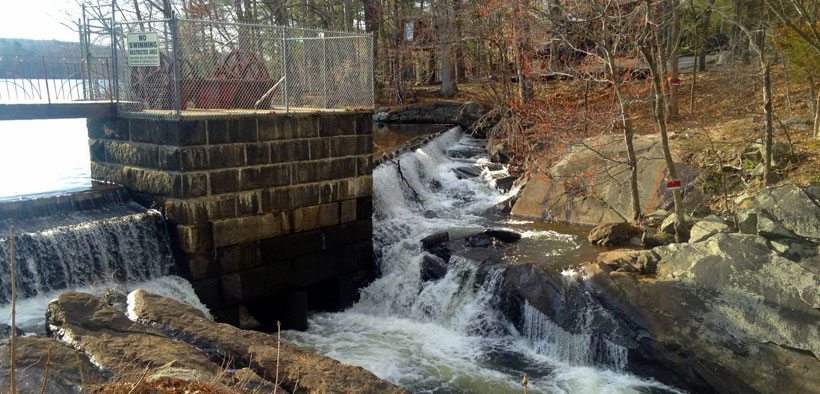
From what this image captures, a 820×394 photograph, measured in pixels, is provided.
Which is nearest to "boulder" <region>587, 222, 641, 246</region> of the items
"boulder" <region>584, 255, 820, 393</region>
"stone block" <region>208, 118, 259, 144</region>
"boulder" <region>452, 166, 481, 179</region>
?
"boulder" <region>584, 255, 820, 393</region>

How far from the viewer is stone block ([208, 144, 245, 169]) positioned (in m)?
8.57

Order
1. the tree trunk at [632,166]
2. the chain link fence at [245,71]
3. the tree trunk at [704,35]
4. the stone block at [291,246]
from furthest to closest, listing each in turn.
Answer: the tree trunk at [704,35] < the tree trunk at [632,166] < the stone block at [291,246] < the chain link fence at [245,71]

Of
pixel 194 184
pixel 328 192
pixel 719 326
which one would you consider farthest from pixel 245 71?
pixel 719 326

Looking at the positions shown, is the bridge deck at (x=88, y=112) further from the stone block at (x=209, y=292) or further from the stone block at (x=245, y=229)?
the stone block at (x=209, y=292)

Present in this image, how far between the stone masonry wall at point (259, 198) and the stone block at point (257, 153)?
0.05ft

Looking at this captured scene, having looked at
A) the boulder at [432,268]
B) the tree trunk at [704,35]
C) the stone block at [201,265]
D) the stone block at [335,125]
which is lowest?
the boulder at [432,268]

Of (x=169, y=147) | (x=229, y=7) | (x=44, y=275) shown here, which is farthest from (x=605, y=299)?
(x=229, y=7)

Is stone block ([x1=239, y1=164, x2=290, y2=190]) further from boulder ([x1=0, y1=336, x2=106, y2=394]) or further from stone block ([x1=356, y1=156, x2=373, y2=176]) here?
boulder ([x1=0, y1=336, x2=106, y2=394])

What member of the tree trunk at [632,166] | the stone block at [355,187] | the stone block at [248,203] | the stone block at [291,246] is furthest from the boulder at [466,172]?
the stone block at [248,203]

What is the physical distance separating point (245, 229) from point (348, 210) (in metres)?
1.95

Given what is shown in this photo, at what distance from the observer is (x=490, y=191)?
Result: 1559 cm

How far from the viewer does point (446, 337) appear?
934 centimetres

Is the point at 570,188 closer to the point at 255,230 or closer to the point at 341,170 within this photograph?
the point at 341,170

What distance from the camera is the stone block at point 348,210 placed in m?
10.4
